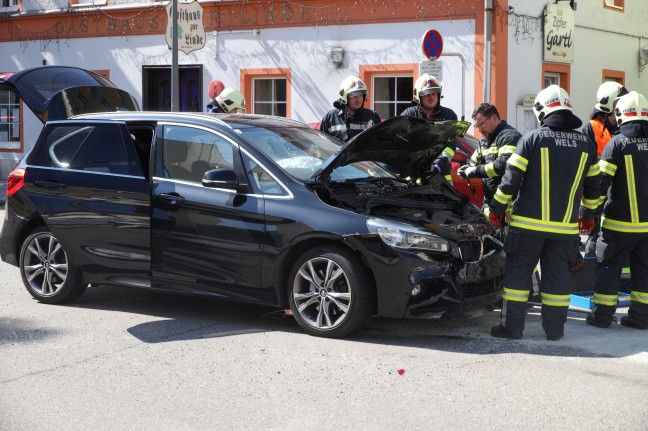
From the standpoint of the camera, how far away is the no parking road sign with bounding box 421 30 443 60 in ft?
49.2

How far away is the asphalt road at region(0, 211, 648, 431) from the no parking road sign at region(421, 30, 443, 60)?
7898mm

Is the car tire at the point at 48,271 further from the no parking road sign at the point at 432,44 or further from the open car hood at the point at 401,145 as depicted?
the no parking road sign at the point at 432,44

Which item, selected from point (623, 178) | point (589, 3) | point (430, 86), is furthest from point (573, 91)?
point (623, 178)

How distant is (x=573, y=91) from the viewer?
19531 mm

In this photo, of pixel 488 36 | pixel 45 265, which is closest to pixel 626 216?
pixel 45 265

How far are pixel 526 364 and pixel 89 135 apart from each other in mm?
4036

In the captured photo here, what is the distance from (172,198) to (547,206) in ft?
9.10

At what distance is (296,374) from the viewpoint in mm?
5973

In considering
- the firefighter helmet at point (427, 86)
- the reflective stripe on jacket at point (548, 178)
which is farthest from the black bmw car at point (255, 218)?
the firefighter helmet at point (427, 86)

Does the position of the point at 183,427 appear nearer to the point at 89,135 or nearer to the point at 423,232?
the point at 423,232

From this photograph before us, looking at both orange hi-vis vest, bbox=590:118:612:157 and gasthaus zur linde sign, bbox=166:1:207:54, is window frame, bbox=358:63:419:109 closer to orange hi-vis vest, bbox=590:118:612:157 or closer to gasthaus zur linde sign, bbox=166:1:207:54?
gasthaus zur linde sign, bbox=166:1:207:54

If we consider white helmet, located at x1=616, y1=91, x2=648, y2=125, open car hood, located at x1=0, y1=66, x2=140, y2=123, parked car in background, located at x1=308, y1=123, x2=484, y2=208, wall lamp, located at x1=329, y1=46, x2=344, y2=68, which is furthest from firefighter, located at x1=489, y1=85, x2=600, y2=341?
wall lamp, located at x1=329, y1=46, x2=344, y2=68

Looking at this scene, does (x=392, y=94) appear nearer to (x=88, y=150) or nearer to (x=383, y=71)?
(x=383, y=71)

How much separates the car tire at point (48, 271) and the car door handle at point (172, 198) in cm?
112
